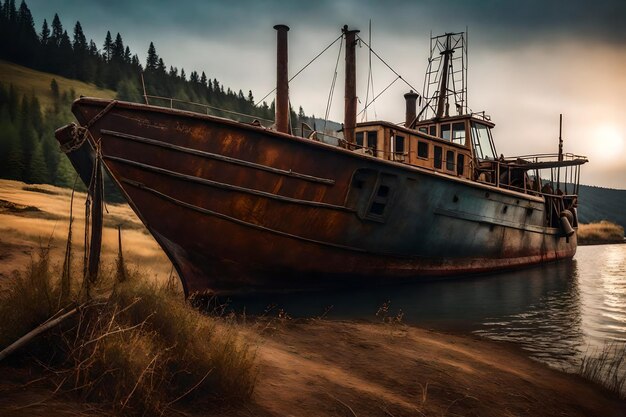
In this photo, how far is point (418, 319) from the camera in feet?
25.8

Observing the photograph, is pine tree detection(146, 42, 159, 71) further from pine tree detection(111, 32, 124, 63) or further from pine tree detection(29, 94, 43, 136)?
pine tree detection(29, 94, 43, 136)

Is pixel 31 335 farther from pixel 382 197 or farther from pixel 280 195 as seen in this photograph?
pixel 382 197

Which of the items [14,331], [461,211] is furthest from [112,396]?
[461,211]

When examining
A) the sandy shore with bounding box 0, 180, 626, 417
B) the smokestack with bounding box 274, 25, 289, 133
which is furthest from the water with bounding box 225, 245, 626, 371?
the smokestack with bounding box 274, 25, 289, 133

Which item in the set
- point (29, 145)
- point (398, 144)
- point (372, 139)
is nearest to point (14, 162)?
point (29, 145)

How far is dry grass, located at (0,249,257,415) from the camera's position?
118 inches

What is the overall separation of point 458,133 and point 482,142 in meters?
1.20

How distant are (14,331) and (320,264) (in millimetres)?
6341

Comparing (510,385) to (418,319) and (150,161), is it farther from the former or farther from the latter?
(150,161)

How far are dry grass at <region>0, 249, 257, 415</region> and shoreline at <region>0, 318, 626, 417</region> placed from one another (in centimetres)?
16

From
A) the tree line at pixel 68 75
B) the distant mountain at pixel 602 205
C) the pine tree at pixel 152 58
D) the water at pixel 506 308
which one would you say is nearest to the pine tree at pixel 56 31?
the tree line at pixel 68 75

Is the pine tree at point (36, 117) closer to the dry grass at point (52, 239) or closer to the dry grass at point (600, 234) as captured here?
the dry grass at point (52, 239)

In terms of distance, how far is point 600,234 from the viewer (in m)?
37.6

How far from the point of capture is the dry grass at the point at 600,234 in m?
36.3
